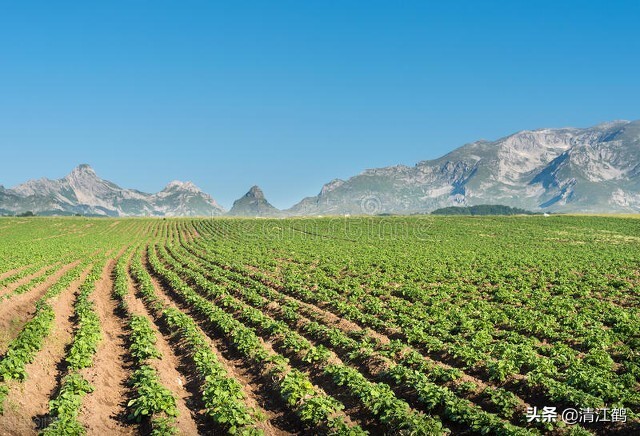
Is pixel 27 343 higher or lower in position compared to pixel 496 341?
higher

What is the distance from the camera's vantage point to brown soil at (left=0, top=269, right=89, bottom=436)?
35.0ft

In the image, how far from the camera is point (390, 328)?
18.7 metres

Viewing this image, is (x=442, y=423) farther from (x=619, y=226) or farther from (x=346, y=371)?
(x=619, y=226)

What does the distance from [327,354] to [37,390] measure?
870 cm

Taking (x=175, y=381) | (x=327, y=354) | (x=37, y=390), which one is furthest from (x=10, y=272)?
(x=327, y=354)

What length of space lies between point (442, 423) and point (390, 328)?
771cm

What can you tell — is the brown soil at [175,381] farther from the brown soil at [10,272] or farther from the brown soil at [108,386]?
the brown soil at [10,272]

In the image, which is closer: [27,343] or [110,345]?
[27,343]

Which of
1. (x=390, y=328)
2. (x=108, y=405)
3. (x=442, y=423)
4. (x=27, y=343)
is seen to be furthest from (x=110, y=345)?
(x=442, y=423)

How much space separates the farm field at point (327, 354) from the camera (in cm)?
1092

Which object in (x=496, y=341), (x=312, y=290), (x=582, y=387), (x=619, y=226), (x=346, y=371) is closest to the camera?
(x=582, y=387)

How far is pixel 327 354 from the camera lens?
15023 mm

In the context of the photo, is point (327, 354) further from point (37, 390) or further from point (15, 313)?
point (15, 313)

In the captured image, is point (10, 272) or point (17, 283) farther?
point (10, 272)
